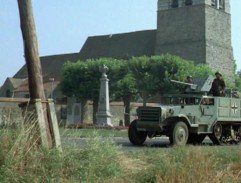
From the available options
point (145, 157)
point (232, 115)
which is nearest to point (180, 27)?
point (232, 115)

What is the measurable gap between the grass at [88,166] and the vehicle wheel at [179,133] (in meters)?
7.70

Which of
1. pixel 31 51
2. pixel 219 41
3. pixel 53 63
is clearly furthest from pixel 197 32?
pixel 31 51

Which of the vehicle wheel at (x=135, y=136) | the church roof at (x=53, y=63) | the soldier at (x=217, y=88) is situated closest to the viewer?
the vehicle wheel at (x=135, y=136)

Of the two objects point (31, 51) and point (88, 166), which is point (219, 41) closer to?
point (31, 51)

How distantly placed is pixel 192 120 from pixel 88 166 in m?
10.3

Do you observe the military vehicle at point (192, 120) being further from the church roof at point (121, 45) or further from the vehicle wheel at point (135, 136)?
the church roof at point (121, 45)

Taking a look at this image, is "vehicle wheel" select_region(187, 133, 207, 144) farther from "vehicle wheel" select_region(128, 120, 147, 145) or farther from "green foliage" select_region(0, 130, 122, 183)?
"green foliage" select_region(0, 130, 122, 183)

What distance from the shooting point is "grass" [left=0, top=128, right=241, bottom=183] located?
7766mm

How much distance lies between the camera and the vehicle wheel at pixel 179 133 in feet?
56.4

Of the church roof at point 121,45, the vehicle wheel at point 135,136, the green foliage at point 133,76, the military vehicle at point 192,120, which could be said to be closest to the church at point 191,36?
the church roof at point 121,45

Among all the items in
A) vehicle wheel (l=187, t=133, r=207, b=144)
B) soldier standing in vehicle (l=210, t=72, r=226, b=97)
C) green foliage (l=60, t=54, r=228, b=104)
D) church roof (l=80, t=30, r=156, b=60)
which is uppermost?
church roof (l=80, t=30, r=156, b=60)

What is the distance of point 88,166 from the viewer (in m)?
8.36

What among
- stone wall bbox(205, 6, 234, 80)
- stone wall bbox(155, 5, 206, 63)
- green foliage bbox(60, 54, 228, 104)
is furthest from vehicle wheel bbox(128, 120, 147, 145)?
A: stone wall bbox(205, 6, 234, 80)

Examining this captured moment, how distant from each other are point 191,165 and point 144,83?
52260 mm
